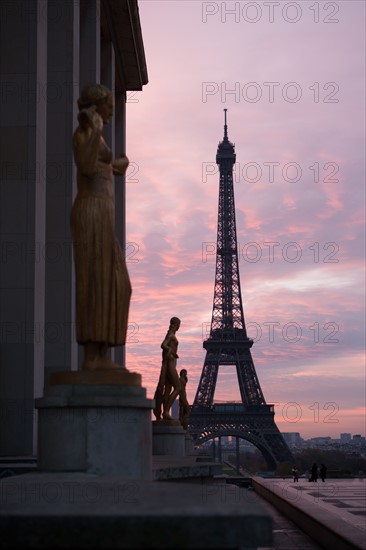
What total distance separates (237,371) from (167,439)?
7003 centimetres

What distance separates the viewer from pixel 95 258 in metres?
8.96

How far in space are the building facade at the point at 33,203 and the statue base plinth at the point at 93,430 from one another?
24.2 ft

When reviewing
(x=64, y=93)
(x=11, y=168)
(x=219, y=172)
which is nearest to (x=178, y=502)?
(x=11, y=168)

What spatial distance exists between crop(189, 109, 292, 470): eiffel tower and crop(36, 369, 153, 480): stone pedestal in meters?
75.1

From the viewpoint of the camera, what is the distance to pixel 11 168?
16344 millimetres

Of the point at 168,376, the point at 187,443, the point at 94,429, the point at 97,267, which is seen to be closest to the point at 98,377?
the point at 94,429

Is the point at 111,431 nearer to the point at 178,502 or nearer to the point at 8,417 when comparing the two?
the point at 178,502

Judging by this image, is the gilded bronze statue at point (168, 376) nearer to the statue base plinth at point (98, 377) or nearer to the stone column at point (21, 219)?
the stone column at point (21, 219)

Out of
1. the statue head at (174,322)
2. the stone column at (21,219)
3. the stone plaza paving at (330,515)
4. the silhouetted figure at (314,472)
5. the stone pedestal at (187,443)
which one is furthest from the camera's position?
the silhouetted figure at (314,472)

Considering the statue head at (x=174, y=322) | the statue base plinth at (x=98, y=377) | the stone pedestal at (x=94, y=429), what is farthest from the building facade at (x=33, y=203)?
the stone pedestal at (x=94, y=429)

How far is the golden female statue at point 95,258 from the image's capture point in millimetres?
8930

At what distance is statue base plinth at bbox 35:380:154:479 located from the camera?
821 cm

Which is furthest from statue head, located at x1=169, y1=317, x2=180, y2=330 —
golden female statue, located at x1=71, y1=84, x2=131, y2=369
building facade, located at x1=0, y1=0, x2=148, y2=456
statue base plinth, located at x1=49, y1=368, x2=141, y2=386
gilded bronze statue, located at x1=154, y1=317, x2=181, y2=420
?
statue base plinth, located at x1=49, y1=368, x2=141, y2=386

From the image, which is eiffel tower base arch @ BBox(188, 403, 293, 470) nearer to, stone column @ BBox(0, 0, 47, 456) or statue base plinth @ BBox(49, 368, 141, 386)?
stone column @ BBox(0, 0, 47, 456)
